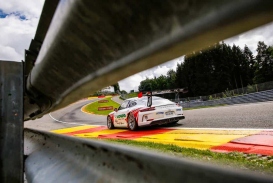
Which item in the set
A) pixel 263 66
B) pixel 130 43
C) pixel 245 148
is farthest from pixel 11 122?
pixel 263 66

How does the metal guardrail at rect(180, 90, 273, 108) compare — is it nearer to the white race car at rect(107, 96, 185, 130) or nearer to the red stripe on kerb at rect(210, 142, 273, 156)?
the white race car at rect(107, 96, 185, 130)

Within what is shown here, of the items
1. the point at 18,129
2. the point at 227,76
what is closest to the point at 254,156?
the point at 18,129

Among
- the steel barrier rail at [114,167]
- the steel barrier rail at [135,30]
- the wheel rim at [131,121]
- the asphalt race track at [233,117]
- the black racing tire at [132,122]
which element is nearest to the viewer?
the steel barrier rail at [135,30]

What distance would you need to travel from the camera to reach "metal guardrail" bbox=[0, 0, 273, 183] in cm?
37

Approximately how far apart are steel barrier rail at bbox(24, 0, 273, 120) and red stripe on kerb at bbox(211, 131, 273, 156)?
Answer: 3556 mm

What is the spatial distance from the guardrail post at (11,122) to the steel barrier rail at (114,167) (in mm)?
116

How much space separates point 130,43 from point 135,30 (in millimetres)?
44

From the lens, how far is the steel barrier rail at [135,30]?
35cm

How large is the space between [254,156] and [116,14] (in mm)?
3577

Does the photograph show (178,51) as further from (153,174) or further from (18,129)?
(18,129)

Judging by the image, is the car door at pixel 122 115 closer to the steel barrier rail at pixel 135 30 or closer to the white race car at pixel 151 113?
the white race car at pixel 151 113

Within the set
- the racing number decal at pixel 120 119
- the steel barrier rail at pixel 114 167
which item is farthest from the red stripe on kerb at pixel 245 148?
the racing number decal at pixel 120 119

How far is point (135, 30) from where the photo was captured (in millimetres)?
494

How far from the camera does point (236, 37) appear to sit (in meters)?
0.38
